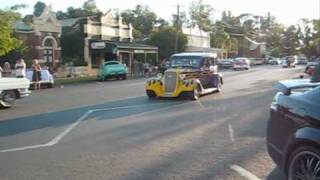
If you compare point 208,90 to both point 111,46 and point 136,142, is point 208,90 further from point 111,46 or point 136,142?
point 111,46

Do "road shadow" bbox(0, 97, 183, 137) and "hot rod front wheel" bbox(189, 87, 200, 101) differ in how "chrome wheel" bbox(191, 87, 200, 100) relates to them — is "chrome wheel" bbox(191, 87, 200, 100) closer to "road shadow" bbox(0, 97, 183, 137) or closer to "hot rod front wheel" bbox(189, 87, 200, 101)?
"hot rod front wheel" bbox(189, 87, 200, 101)

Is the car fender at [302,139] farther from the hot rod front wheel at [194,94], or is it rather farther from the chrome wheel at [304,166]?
the hot rod front wheel at [194,94]

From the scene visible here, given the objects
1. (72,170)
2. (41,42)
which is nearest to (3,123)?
(72,170)

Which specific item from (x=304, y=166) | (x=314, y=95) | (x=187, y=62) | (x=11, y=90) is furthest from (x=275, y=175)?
(x=187, y=62)

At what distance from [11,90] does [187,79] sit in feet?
20.7

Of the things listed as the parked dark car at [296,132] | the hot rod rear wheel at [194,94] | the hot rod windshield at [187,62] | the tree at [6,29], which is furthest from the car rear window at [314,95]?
the tree at [6,29]

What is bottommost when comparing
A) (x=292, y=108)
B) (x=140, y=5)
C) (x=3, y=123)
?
(x=3, y=123)

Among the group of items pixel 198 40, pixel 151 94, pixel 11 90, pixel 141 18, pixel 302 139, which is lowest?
pixel 151 94

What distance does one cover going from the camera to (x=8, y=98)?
19094 millimetres

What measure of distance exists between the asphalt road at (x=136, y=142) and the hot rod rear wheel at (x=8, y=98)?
28.3 inches

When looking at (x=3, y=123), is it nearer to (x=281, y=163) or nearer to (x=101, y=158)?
(x=101, y=158)

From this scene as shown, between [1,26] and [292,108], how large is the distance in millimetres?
34095

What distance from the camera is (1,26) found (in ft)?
126

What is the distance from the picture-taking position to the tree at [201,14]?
107938 millimetres
